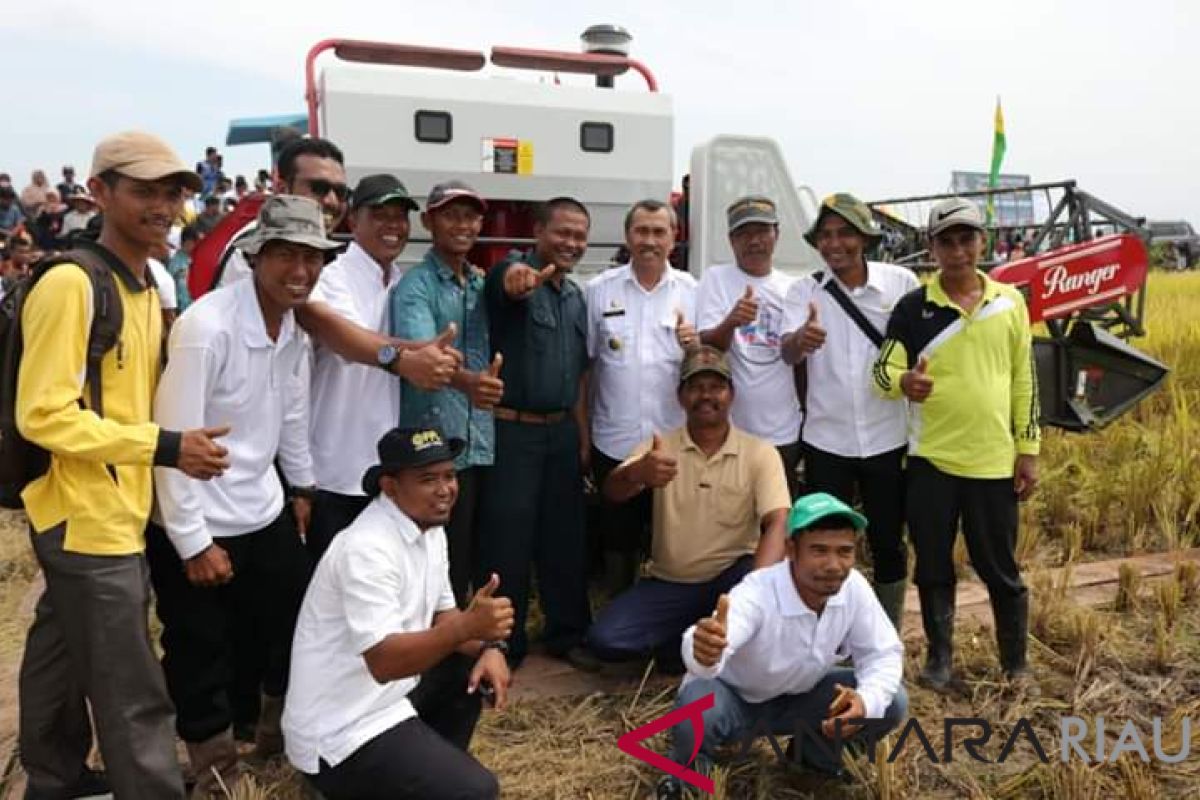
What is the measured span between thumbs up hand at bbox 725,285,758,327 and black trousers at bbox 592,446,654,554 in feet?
2.40

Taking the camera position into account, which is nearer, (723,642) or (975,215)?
(723,642)

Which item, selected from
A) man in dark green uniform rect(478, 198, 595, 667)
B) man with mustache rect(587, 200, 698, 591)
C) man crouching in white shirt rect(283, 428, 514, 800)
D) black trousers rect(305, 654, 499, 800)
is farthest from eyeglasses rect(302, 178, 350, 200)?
black trousers rect(305, 654, 499, 800)

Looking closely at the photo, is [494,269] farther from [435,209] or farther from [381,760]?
[381,760]

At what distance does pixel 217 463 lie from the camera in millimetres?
2166

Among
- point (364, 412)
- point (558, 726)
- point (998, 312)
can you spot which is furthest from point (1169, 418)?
point (364, 412)

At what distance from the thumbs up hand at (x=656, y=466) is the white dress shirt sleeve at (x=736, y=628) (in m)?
0.58

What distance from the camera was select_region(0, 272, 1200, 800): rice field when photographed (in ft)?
8.96

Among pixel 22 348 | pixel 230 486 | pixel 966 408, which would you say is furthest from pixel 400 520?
pixel 966 408

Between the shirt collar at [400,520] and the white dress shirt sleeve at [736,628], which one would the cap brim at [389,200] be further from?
the white dress shirt sleeve at [736,628]

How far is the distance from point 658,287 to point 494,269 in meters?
0.67

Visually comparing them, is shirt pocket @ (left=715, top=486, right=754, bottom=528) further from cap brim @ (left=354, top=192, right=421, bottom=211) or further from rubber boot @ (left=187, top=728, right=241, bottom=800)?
rubber boot @ (left=187, top=728, right=241, bottom=800)

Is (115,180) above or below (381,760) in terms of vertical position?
above

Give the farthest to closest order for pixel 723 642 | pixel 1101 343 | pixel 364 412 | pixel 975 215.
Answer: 1. pixel 1101 343
2. pixel 975 215
3. pixel 364 412
4. pixel 723 642

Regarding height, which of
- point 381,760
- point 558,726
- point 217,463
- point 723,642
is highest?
point 217,463
